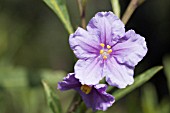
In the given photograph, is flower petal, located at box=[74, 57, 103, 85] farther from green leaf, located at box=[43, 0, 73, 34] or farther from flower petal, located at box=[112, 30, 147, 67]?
green leaf, located at box=[43, 0, 73, 34]

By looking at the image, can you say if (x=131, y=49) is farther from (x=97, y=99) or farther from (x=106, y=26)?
(x=97, y=99)

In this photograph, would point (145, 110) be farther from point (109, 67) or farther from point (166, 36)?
point (166, 36)

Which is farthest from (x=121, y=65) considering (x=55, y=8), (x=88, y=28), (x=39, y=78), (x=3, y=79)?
(x=3, y=79)

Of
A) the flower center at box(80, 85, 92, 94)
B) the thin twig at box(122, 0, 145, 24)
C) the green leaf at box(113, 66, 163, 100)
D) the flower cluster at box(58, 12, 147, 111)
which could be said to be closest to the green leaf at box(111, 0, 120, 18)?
the thin twig at box(122, 0, 145, 24)

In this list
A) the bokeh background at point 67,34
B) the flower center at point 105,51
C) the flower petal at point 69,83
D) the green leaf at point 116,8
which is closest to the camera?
the flower petal at point 69,83

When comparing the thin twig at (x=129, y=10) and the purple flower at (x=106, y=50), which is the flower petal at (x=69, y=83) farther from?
the thin twig at (x=129, y=10)

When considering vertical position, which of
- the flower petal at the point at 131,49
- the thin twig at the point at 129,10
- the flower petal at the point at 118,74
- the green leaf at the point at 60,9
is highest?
the green leaf at the point at 60,9

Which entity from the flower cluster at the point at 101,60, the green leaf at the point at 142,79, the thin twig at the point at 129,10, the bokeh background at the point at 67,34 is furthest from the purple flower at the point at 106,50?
the bokeh background at the point at 67,34

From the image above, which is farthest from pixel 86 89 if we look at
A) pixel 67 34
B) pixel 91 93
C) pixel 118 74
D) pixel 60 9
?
pixel 67 34
